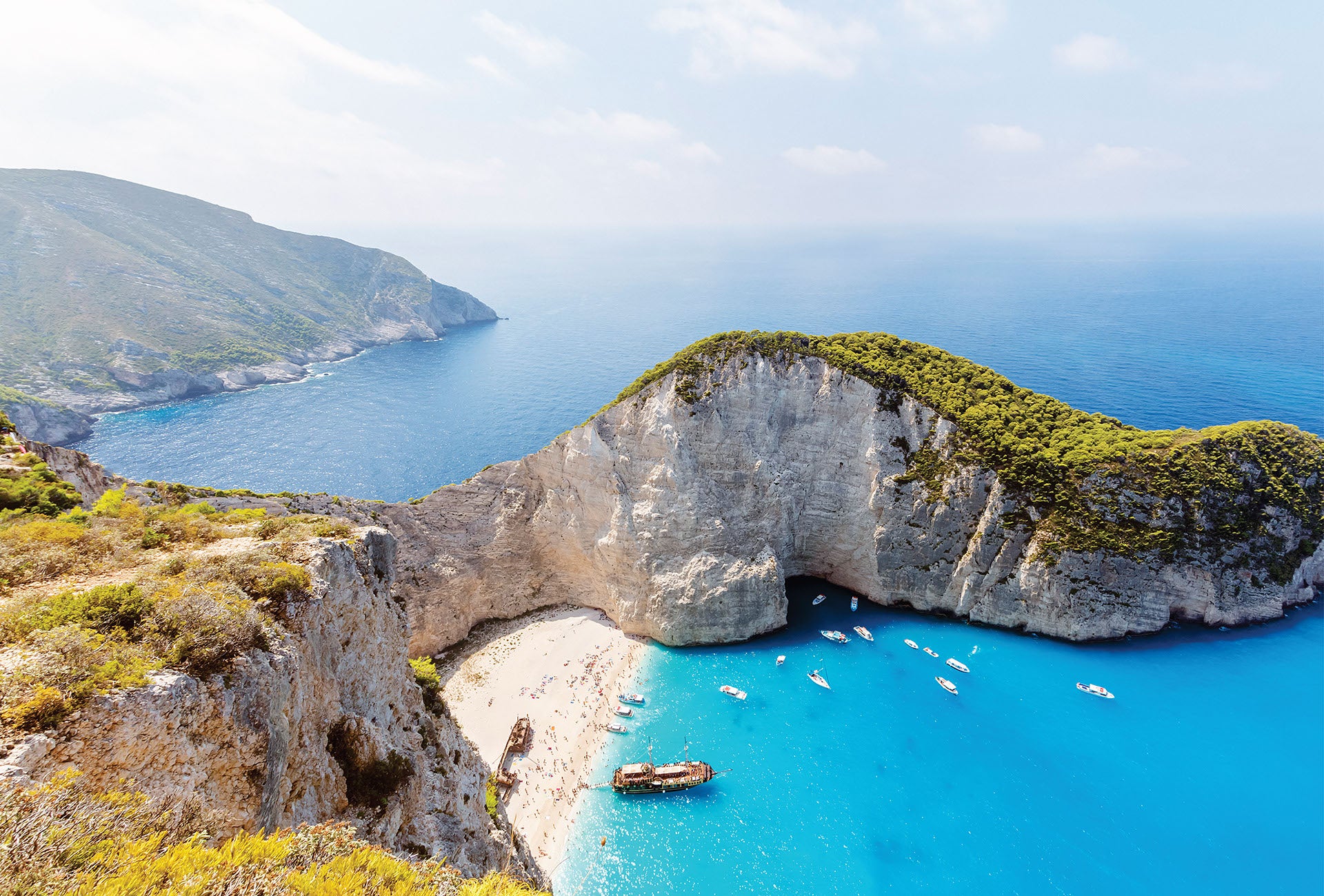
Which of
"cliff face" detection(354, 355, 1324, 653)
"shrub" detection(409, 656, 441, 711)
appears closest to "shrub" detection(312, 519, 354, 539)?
"shrub" detection(409, 656, 441, 711)

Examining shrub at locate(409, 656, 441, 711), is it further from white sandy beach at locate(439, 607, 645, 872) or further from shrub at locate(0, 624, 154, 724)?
white sandy beach at locate(439, 607, 645, 872)

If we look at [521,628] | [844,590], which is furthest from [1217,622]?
[521,628]

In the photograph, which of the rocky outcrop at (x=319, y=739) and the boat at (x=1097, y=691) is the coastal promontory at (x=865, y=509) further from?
the rocky outcrop at (x=319, y=739)

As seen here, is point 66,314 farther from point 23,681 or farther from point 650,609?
point 23,681

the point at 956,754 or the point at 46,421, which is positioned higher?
the point at 46,421

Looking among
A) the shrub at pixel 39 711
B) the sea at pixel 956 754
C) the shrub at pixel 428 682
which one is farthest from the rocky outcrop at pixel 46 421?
the shrub at pixel 39 711

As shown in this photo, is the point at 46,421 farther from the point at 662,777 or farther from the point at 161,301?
the point at 662,777

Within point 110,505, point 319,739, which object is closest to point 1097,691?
point 319,739

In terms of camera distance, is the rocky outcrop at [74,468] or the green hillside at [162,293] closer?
the rocky outcrop at [74,468]
